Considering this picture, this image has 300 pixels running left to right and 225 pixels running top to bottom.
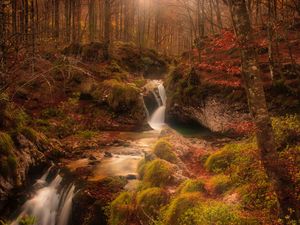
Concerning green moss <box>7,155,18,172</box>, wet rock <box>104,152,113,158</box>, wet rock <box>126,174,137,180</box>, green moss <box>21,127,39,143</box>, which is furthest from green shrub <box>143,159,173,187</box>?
green moss <box>21,127,39,143</box>

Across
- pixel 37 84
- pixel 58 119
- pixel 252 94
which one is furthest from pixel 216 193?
pixel 37 84

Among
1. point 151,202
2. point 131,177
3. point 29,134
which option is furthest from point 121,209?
point 29,134

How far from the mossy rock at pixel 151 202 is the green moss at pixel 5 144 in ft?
16.1

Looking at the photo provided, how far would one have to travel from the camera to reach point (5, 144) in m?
11.0

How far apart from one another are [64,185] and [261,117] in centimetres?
781

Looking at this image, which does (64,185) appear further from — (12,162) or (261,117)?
(261,117)

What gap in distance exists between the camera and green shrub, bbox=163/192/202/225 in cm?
756

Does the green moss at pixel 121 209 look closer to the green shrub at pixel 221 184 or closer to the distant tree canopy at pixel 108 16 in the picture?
the green shrub at pixel 221 184

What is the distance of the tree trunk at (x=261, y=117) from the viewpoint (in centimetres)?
599

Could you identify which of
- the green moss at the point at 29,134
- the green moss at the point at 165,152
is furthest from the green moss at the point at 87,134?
the green moss at the point at 165,152

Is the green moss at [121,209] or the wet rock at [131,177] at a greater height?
the wet rock at [131,177]

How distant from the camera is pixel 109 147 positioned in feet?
52.7

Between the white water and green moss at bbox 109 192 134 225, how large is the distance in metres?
1.78

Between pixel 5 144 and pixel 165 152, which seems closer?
pixel 5 144
